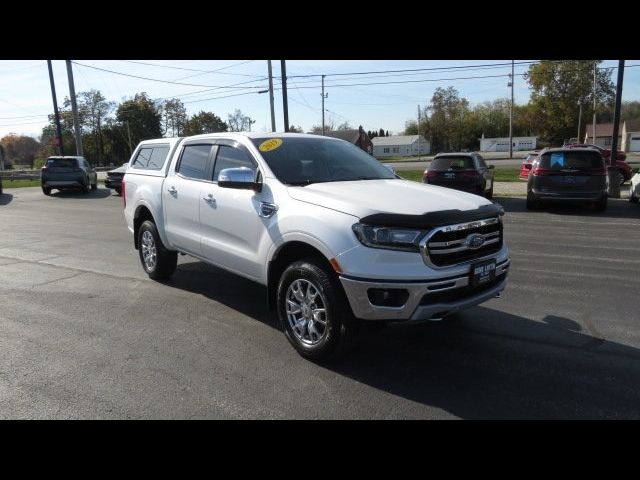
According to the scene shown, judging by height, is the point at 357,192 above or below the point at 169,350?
above

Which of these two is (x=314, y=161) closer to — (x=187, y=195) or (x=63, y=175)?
(x=187, y=195)

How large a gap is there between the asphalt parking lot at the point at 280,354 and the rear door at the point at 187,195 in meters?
0.74

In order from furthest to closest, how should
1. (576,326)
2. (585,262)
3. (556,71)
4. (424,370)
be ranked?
(556,71)
(585,262)
(576,326)
(424,370)

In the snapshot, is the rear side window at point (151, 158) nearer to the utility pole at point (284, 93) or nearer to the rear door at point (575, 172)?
the rear door at point (575, 172)

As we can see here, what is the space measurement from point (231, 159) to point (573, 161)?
10.1 meters

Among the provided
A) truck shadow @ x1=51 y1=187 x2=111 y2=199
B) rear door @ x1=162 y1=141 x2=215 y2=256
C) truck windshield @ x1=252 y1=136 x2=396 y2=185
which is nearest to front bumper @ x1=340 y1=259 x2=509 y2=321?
truck windshield @ x1=252 y1=136 x2=396 y2=185

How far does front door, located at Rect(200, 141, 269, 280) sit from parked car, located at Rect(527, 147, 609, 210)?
32.2 feet

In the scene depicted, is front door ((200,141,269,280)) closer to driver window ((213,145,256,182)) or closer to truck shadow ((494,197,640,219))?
driver window ((213,145,256,182))

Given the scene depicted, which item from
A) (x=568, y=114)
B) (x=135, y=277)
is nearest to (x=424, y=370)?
(x=135, y=277)
